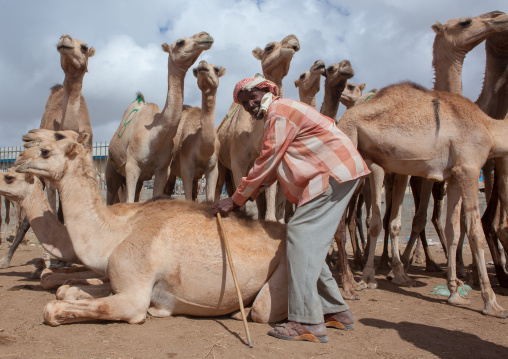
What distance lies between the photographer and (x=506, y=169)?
A: 640 centimetres

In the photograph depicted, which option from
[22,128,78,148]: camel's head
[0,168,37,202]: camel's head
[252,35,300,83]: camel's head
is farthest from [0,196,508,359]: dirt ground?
[252,35,300,83]: camel's head

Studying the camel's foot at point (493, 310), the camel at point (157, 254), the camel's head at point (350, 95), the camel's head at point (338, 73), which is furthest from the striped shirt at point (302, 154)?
the camel's head at point (350, 95)

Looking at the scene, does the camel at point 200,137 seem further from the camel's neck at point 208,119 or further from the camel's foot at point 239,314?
the camel's foot at point 239,314

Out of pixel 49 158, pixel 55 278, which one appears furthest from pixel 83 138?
pixel 55 278

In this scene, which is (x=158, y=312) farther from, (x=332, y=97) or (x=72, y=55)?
(x=72, y=55)

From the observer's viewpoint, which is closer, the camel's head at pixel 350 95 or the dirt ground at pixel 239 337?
the dirt ground at pixel 239 337

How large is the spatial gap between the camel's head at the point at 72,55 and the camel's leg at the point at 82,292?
446 cm

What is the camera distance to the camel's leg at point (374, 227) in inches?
271

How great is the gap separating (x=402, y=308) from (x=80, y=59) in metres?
6.29

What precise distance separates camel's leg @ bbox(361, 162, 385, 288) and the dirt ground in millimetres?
1200

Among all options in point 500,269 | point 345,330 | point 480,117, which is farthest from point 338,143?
point 500,269

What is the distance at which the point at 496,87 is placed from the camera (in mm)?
7723

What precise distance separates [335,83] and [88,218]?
4563 millimetres

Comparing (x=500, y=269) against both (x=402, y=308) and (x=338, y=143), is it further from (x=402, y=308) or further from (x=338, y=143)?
(x=338, y=143)
